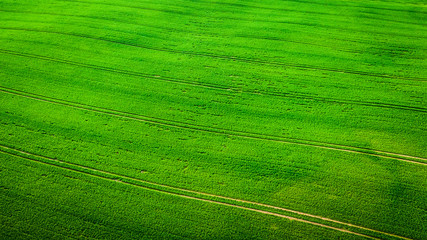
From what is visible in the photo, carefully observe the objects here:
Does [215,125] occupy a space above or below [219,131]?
above

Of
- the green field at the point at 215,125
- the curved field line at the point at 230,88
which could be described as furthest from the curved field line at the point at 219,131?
the curved field line at the point at 230,88

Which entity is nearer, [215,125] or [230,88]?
[215,125]

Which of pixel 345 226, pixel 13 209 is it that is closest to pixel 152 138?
pixel 13 209

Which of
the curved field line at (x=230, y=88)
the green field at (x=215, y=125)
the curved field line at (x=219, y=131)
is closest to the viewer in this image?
the green field at (x=215, y=125)

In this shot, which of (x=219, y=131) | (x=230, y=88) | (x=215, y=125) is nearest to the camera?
(x=219, y=131)

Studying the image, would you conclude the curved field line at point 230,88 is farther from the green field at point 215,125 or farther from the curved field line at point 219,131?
the curved field line at point 219,131

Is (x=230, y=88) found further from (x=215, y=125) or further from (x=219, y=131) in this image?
(x=219, y=131)

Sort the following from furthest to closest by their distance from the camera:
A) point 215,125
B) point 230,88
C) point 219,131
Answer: point 230,88 < point 215,125 < point 219,131

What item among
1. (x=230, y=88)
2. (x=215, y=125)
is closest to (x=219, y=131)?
(x=215, y=125)
